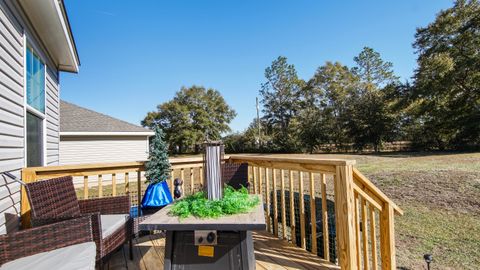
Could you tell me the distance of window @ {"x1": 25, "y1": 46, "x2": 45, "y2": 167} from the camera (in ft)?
10.4

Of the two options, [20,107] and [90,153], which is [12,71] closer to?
[20,107]

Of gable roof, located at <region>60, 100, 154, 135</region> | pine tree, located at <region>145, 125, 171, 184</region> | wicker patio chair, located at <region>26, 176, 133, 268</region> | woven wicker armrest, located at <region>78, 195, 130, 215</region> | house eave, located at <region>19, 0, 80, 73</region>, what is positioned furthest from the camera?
gable roof, located at <region>60, 100, 154, 135</region>

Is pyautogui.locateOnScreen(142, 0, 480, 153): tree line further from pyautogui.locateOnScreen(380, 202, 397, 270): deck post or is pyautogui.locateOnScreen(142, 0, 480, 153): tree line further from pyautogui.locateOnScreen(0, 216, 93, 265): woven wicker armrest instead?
pyautogui.locateOnScreen(380, 202, 397, 270): deck post

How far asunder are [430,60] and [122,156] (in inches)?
737

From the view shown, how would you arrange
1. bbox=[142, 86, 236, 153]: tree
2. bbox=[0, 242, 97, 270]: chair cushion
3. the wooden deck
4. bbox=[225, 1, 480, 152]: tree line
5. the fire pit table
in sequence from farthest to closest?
bbox=[142, 86, 236, 153]: tree < bbox=[225, 1, 480, 152]: tree line < the wooden deck < the fire pit table < bbox=[0, 242, 97, 270]: chair cushion

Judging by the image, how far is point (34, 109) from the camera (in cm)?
338

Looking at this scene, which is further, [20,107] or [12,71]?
[20,107]

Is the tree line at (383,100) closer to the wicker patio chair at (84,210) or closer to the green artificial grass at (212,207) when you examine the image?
the green artificial grass at (212,207)

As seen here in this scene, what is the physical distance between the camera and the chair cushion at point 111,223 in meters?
1.99

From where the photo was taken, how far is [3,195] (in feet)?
7.30

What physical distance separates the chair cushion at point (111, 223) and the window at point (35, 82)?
6.45ft

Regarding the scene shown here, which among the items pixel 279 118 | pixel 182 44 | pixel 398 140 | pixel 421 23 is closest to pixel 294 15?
pixel 182 44

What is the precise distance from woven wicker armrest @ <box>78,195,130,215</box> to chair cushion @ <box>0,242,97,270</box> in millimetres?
997

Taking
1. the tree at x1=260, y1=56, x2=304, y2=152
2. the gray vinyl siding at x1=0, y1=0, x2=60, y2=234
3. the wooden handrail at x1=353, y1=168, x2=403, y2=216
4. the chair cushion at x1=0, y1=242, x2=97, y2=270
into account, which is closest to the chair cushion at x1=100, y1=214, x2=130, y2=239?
the chair cushion at x1=0, y1=242, x2=97, y2=270
